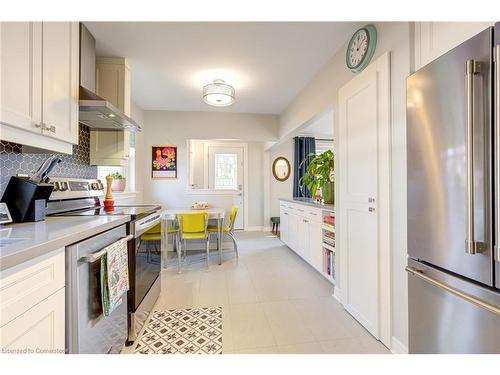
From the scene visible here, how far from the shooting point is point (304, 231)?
3.28m

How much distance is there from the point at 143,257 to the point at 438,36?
2.39 meters

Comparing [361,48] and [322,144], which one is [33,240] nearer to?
[361,48]

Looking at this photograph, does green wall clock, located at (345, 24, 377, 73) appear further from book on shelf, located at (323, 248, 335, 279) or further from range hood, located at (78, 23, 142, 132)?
range hood, located at (78, 23, 142, 132)

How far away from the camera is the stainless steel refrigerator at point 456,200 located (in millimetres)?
848

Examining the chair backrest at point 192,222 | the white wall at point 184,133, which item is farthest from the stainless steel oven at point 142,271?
the white wall at point 184,133

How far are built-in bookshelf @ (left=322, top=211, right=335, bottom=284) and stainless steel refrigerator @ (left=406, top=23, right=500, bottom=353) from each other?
125 centimetres

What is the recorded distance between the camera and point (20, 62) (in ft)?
3.69

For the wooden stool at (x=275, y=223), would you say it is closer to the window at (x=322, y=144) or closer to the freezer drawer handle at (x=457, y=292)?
the window at (x=322, y=144)

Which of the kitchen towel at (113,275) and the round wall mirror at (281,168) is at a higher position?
the round wall mirror at (281,168)

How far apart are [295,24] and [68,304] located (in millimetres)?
2363

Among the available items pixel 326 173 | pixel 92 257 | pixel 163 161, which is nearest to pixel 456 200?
pixel 92 257

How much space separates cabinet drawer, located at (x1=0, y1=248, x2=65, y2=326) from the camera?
67cm

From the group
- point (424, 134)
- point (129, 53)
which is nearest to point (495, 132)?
point (424, 134)
